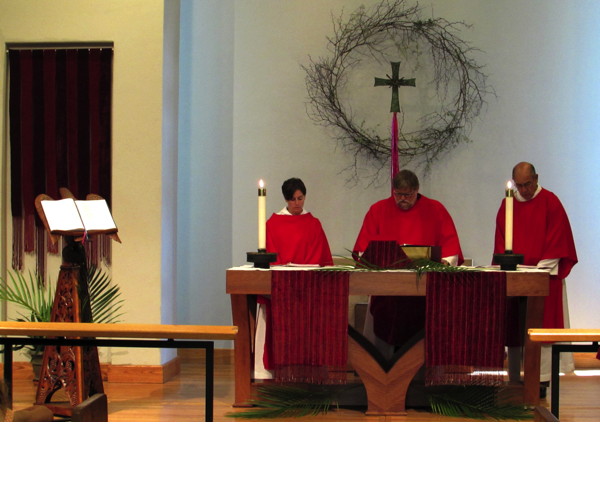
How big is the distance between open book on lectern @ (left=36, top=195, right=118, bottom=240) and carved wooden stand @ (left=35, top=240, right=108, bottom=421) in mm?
145

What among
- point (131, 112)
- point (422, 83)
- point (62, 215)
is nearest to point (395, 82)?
point (422, 83)

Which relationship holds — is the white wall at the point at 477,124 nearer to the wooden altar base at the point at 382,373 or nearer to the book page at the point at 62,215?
the wooden altar base at the point at 382,373

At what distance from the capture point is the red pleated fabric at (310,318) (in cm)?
472

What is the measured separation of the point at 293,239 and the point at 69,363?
1.90 meters

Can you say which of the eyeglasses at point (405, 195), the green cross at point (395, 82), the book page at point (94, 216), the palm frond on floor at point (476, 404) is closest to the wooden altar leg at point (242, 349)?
the book page at point (94, 216)

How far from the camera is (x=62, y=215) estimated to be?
4.66 meters

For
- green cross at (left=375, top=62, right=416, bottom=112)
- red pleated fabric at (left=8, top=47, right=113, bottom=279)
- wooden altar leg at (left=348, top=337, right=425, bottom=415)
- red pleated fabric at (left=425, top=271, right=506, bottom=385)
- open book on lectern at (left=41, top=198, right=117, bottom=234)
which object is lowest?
wooden altar leg at (left=348, top=337, right=425, bottom=415)

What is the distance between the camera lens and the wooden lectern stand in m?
4.69

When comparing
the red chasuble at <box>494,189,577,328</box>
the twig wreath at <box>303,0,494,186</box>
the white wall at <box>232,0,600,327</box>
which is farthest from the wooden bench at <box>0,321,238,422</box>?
the twig wreath at <box>303,0,494,186</box>

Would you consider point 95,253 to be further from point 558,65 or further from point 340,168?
point 558,65

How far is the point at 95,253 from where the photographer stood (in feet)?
20.5

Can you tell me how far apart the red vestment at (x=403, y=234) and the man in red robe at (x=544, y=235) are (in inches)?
19.3

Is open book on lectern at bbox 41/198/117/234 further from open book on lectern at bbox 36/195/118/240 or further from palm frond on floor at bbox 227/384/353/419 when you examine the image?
palm frond on floor at bbox 227/384/353/419
